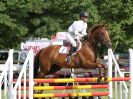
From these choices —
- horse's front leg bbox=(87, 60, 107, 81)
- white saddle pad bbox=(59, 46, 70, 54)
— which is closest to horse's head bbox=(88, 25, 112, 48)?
horse's front leg bbox=(87, 60, 107, 81)

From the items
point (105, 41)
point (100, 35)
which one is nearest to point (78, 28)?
point (100, 35)

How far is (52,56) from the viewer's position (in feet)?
47.5

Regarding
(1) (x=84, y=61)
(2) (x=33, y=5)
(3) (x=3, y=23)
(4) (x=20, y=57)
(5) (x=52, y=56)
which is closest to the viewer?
(1) (x=84, y=61)

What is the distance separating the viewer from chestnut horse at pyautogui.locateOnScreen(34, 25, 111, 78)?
12805 mm

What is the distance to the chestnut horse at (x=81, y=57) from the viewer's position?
1280 centimetres

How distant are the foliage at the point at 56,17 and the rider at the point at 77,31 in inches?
730

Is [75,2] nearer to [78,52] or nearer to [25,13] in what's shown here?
[25,13]

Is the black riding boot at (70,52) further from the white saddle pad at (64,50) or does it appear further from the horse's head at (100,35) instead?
the horse's head at (100,35)

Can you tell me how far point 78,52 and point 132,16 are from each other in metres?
22.0

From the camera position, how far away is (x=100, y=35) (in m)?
12.9

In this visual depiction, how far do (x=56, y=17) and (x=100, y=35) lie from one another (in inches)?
888

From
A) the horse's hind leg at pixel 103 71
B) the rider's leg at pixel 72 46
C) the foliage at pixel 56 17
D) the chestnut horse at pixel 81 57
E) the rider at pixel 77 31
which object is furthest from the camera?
the foliage at pixel 56 17

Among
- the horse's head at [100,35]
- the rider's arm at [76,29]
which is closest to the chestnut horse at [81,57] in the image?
the horse's head at [100,35]

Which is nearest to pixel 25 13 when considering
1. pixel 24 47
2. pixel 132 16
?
pixel 24 47
